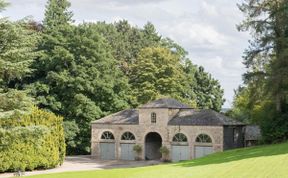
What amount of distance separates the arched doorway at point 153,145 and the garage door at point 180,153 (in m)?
3.67

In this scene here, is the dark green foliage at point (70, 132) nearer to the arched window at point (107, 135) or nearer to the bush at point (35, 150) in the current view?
the arched window at point (107, 135)

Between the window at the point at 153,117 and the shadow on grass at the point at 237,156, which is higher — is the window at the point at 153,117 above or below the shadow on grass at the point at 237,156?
above

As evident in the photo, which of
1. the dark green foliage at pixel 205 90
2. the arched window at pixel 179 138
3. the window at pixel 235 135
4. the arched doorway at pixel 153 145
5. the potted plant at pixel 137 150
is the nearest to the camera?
the window at pixel 235 135

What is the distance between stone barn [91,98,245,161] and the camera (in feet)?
162

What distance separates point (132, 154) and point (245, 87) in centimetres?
1352

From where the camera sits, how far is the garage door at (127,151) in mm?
54497

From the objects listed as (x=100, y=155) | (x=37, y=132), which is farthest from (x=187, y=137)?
(x=37, y=132)

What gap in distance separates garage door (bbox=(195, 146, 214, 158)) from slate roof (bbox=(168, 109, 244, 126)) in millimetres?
2238

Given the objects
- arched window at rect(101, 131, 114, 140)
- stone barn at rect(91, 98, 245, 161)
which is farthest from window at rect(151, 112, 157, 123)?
arched window at rect(101, 131, 114, 140)

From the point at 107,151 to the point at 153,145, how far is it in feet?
16.4

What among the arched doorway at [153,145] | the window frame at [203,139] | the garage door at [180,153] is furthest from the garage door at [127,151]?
the window frame at [203,139]

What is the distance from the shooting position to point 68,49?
57656 millimetres

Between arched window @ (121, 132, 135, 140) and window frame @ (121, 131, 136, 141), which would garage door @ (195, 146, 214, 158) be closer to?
window frame @ (121, 131, 136, 141)

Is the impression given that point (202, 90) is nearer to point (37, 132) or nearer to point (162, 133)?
point (162, 133)
